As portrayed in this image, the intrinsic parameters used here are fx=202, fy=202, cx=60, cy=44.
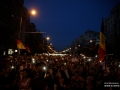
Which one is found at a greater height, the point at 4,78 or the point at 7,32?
the point at 7,32

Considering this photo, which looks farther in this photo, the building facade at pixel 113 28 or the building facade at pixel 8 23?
the building facade at pixel 113 28

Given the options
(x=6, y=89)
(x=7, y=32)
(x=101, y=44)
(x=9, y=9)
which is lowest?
(x=6, y=89)

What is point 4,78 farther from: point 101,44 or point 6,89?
point 101,44

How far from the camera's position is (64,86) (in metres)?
8.83

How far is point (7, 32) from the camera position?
191 ft

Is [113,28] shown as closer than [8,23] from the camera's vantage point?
No

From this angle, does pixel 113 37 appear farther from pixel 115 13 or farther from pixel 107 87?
pixel 107 87

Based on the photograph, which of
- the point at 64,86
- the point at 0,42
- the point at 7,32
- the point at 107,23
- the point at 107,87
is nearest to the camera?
the point at 107,87

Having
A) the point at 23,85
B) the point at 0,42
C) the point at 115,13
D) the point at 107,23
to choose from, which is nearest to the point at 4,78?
the point at 23,85

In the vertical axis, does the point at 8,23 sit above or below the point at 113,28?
below

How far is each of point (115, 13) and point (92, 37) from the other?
66434mm

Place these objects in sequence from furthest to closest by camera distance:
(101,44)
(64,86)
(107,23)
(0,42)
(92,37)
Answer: (92,37), (107,23), (0,42), (101,44), (64,86)

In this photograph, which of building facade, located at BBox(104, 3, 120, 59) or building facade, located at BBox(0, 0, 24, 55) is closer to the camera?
building facade, located at BBox(0, 0, 24, 55)

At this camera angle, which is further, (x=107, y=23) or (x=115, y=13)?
(x=107, y=23)
